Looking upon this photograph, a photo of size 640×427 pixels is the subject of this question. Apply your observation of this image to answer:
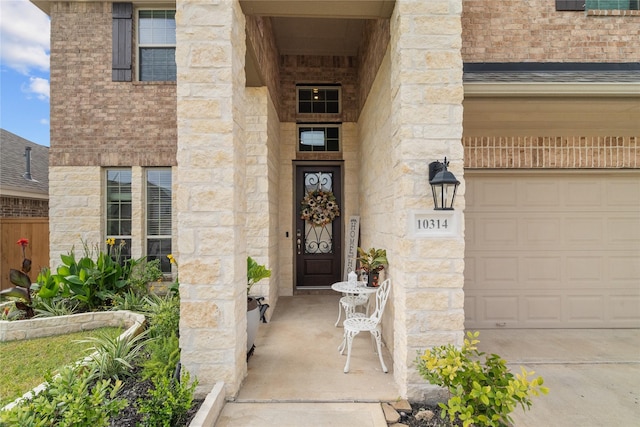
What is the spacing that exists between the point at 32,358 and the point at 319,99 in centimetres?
534

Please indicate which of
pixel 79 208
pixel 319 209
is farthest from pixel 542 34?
pixel 79 208

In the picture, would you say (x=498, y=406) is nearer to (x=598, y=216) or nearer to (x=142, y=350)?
(x=142, y=350)

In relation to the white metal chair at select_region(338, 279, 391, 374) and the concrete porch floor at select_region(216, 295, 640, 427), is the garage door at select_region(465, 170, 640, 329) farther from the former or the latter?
the white metal chair at select_region(338, 279, 391, 374)

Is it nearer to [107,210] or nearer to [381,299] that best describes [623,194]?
[381,299]

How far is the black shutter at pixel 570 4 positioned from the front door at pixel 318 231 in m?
3.57

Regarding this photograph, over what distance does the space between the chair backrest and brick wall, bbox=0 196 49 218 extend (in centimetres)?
747

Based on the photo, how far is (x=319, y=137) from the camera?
557cm

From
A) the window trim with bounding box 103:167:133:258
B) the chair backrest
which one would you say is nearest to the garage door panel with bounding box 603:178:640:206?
the chair backrest

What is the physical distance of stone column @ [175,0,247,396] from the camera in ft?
7.34

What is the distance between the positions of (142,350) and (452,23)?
397 centimetres

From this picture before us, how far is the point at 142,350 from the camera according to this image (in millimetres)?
2811

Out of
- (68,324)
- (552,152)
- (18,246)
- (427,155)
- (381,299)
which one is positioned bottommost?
(68,324)

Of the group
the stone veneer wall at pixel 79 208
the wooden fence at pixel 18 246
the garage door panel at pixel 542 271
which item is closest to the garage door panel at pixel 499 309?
the garage door panel at pixel 542 271

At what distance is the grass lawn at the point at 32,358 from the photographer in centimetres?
245
